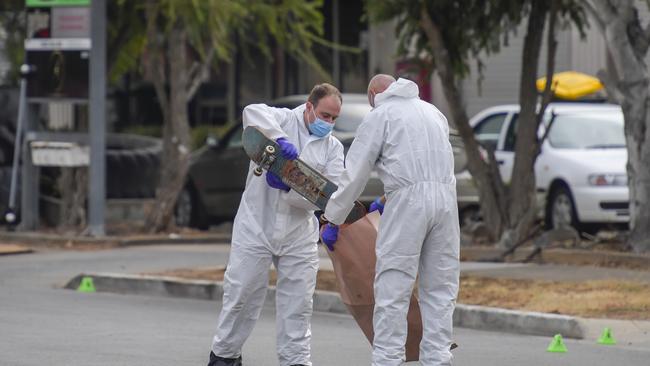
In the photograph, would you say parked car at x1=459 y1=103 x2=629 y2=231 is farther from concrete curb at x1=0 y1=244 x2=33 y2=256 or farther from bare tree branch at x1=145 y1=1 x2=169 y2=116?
concrete curb at x1=0 y1=244 x2=33 y2=256

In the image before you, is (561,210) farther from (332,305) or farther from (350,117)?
(332,305)

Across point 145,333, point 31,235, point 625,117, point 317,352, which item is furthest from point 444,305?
point 31,235

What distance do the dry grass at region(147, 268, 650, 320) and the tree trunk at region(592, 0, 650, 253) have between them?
1.91 metres

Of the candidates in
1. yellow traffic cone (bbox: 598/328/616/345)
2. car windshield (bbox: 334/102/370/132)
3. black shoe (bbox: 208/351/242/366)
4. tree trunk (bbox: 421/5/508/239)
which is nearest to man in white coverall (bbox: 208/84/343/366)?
black shoe (bbox: 208/351/242/366)

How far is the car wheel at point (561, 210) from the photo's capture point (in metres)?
16.8

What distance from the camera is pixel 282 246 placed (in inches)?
323

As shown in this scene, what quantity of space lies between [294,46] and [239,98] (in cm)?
1167

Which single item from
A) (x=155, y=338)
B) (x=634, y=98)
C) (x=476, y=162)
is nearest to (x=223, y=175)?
(x=476, y=162)

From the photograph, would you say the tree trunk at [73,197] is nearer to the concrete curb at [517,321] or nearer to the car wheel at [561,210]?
the car wheel at [561,210]

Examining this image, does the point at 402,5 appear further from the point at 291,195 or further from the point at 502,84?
the point at 502,84

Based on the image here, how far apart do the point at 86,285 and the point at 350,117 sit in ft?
14.8

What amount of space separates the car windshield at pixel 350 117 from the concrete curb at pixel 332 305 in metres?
3.95

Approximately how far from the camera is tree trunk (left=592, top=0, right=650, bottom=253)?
13953 mm

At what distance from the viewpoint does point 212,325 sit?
10.9 m
